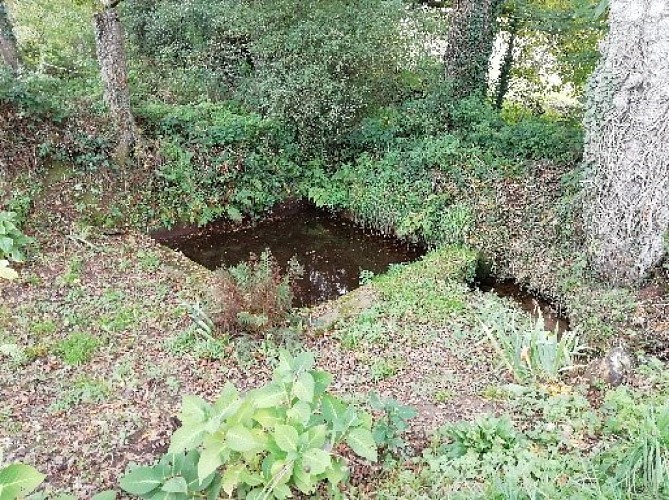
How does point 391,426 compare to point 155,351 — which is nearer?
point 391,426

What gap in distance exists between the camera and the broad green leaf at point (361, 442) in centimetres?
320

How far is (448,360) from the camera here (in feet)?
16.5

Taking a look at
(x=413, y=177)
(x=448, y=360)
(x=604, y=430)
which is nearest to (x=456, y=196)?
(x=413, y=177)

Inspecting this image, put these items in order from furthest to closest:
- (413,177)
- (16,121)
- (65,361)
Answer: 1. (413,177)
2. (16,121)
3. (65,361)

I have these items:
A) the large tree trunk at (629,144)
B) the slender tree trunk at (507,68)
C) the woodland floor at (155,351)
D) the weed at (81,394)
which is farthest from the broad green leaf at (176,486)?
the slender tree trunk at (507,68)

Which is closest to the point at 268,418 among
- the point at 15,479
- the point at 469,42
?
the point at 15,479

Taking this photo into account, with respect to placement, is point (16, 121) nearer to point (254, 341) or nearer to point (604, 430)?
point (254, 341)

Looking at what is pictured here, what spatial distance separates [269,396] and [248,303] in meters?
2.21

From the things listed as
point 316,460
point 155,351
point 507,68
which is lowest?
point 155,351

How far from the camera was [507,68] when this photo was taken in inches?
408

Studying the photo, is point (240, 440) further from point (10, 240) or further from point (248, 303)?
point (10, 240)

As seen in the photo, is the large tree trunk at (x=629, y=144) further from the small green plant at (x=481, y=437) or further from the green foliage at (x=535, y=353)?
the small green plant at (x=481, y=437)

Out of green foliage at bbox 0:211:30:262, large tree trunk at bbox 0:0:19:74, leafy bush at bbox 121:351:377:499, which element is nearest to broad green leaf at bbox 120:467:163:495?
leafy bush at bbox 121:351:377:499

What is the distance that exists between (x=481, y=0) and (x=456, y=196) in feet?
11.3
